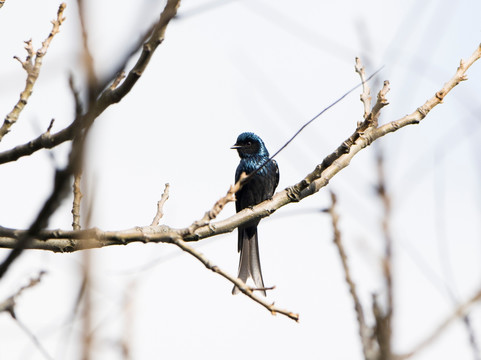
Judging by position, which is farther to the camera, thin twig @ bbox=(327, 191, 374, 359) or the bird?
the bird

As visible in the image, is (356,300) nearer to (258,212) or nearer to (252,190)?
(258,212)

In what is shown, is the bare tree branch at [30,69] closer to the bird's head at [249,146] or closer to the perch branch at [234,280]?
the perch branch at [234,280]

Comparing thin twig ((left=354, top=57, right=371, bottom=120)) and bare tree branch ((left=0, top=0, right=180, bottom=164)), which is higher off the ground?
thin twig ((left=354, top=57, right=371, bottom=120))

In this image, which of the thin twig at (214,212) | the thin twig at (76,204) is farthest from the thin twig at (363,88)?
the thin twig at (76,204)

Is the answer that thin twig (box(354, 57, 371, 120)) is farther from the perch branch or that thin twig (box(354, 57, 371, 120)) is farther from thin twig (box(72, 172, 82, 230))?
thin twig (box(72, 172, 82, 230))

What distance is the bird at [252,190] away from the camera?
23.0 ft

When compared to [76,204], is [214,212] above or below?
below

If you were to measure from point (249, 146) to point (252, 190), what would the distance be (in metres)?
1.20

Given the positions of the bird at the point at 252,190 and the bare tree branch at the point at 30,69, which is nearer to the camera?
the bare tree branch at the point at 30,69

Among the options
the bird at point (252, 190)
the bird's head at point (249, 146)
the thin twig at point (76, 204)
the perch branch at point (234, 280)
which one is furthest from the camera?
the bird's head at point (249, 146)

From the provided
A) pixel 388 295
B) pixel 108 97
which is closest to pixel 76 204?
pixel 108 97

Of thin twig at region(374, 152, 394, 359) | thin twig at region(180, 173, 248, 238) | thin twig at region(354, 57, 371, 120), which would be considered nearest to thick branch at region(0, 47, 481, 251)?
thin twig at region(180, 173, 248, 238)

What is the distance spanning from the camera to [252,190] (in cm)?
790

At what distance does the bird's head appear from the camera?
8930 millimetres
